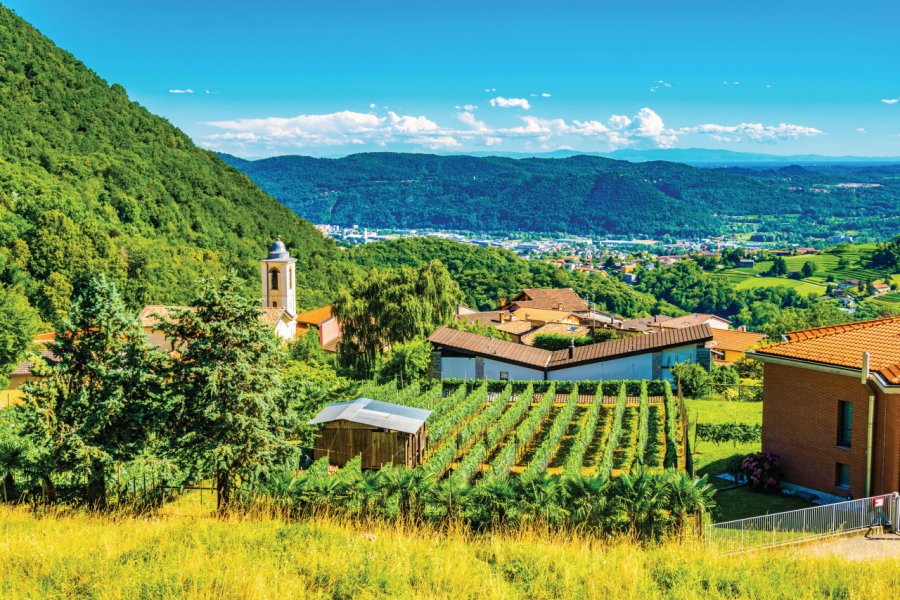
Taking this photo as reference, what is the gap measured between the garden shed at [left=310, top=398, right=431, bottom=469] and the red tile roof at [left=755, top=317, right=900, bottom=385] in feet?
30.5

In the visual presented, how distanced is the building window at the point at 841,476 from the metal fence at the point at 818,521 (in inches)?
107

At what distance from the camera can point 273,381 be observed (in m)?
13.9

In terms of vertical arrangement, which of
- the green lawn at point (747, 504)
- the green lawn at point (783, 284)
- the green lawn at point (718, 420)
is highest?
the green lawn at point (747, 504)

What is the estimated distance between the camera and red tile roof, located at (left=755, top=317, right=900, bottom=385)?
16.2 metres

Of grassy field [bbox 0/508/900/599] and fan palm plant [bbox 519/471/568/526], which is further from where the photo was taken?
fan palm plant [bbox 519/471/568/526]

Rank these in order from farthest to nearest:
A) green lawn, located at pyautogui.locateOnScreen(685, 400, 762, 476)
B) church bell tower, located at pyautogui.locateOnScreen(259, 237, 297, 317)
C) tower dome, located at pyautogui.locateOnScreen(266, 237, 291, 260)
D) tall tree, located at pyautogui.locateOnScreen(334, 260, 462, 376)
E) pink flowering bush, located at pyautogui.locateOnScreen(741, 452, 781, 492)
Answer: tower dome, located at pyautogui.locateOnScreen(266, 237, 291, 260) < church bell tower, located at pyautogui.locateOnScreen(259, 237, 297, 317) < tall tree, located at pyautogui.locateOnScreen(334, 260, 462, 376) < green lawn, located at pyautogui.locateOnScreen(685, 400, 762, 476) < pink flowering bush, located at pyautogui.locateOnScreen(741, 452, 781, 492)

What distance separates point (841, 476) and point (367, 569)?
41.4 ft

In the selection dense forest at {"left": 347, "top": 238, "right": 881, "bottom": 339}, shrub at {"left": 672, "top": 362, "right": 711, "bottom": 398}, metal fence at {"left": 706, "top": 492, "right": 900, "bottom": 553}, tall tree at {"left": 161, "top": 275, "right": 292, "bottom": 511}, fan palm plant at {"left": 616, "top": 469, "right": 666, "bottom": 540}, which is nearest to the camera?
fan palm plant at {"left": 616, "top": 469, "right": 666, "bottom": 540}

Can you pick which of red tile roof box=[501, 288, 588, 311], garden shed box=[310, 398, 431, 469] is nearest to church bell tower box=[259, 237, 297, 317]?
red tile roof box=[501, 288, 588, 311]

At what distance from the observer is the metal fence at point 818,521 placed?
43.4 ft

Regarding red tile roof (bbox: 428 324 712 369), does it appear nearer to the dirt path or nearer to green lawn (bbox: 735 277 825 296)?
the dirt path

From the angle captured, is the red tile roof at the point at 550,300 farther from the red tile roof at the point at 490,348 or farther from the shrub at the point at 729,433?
the shrub at the point at 729,433

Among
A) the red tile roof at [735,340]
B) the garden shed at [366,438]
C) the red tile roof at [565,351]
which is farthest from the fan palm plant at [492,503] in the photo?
the red tile roof at [735,340]

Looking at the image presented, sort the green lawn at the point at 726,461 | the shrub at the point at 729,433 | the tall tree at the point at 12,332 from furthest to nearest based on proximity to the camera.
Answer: the tall tree at the point at 12,332, the shrub at the point at 729,433, the green lawn at the point at 726,461
